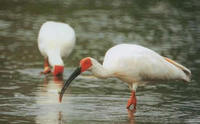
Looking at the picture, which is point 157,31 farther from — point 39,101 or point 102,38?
point 39,101

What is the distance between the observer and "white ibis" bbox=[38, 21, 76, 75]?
15.6 meters

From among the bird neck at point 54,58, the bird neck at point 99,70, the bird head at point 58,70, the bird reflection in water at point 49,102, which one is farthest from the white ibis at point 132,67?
the bird neck at point 54,58

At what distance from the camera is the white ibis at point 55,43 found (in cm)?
1556

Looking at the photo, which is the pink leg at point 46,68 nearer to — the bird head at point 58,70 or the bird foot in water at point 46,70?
the bird foot in water at point 46,70

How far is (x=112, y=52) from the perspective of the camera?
38.7ft

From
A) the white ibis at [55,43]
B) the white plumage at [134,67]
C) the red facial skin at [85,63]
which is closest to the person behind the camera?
the red facial skin at [85,63]

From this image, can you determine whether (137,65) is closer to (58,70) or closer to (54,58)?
(58,70)

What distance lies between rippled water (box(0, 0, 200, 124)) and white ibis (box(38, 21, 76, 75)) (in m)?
0.37

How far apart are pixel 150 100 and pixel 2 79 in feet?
11.0

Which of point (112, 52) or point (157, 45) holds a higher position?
point (112, 52)

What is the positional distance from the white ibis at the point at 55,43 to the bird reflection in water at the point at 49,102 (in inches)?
25.7

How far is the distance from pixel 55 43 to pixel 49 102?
13.7 ft

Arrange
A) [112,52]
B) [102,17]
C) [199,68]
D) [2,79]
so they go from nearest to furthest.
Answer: [112,52] → [2,79] → [199,68] → [102,17]

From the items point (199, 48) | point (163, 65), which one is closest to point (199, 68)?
point (199, 48)
